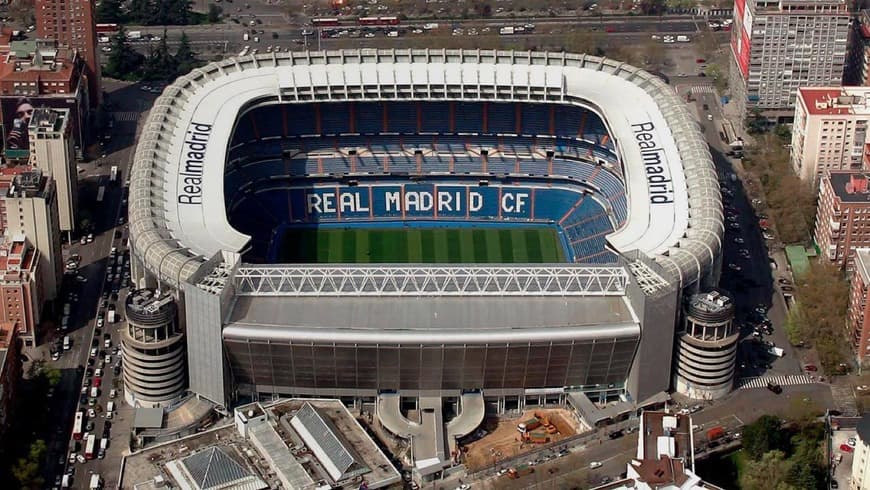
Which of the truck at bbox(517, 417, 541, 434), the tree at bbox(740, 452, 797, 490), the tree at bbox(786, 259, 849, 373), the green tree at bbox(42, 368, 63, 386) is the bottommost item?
the tree at bbox(740, 452, 797, 490)

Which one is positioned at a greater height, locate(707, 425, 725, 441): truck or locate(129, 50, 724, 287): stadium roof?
locate(129, 50, 724, 287): stadium roof

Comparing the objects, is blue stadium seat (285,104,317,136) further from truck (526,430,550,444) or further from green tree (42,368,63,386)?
truck (526,430,550,444)

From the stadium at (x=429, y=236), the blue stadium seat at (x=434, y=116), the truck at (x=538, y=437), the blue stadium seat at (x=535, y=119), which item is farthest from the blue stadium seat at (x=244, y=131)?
the truck at (x=538, y=437)

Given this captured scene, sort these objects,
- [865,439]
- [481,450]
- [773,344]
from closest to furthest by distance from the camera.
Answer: [865,439]
[481,450]
[773,344]

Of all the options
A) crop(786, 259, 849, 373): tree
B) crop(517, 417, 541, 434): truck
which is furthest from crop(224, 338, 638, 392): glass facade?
crop(786, 259, 849, 373): tree

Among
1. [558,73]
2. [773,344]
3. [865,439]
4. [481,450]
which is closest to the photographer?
[865,439]

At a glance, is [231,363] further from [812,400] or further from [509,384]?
[812,400]

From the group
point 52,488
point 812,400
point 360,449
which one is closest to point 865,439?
point 812,400

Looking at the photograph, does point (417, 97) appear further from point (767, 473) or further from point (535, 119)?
point (767, 473)
